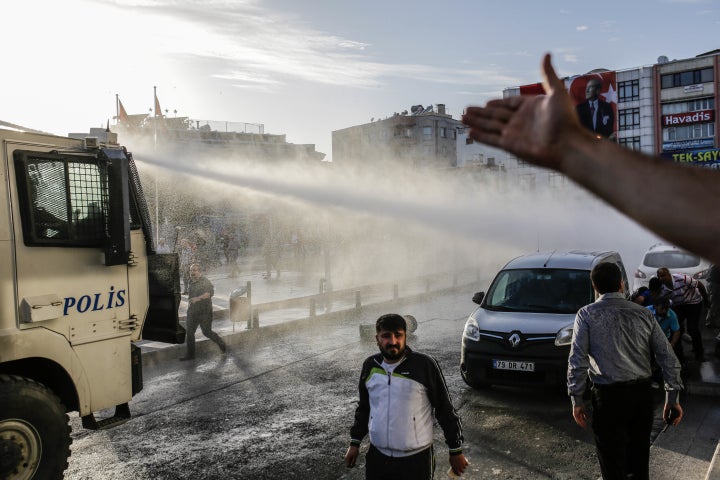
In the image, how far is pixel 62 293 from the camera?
4688 millimetres

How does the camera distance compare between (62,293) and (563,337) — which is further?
(563,337)

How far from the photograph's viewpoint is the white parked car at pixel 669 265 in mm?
13727

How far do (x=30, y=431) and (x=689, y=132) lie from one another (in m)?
68.5

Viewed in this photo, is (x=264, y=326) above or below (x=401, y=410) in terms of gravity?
below

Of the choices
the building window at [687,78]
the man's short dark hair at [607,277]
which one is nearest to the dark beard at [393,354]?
the man's short dark hair at [607,277]

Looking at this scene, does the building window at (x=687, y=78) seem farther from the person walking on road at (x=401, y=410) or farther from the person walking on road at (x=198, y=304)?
the person walking on road at (x=401, y=410)

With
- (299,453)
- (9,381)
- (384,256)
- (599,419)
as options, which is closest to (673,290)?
(599,419)

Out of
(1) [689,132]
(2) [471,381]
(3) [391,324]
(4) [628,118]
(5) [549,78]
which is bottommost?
(2) [471,381]

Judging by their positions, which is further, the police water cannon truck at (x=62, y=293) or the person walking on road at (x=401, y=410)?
the police water cannon truck at (x=62, y=293)

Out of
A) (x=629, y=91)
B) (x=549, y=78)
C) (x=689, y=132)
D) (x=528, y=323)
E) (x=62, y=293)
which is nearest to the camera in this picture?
(x=549, y=78)

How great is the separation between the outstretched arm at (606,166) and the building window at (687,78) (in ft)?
222

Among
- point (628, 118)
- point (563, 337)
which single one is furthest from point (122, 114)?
point (628, 118)

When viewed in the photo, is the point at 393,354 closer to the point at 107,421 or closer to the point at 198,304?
the point at 107,421

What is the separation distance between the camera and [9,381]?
171 inches
